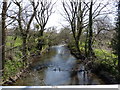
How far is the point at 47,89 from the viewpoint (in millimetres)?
850

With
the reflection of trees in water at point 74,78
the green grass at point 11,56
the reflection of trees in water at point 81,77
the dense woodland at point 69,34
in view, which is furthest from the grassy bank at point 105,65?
the green grass at point 11,56

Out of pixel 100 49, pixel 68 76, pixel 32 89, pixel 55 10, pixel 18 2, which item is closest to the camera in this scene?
pixel 32 89

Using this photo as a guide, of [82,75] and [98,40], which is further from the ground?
[98,40]

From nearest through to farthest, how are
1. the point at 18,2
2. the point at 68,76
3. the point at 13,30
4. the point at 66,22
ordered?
the point at 13,30 → the point at 18,2 → the point at 68,76 → the point at 66,22

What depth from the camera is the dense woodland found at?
162 cm

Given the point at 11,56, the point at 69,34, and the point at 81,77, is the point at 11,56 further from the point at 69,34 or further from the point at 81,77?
the point at 69,34

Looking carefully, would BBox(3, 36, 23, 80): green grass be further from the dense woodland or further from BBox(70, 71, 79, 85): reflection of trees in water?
BBox(70, 71, 79, 85): reflection of trees in water

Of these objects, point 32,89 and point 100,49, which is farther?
point 100,49

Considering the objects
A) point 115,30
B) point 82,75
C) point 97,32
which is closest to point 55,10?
point 97,32

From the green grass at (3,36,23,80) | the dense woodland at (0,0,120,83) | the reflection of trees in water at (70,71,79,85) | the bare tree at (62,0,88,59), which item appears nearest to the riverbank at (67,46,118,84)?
the dense woodland at (0,0,120,83)

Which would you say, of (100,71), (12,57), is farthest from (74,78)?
(12,57)

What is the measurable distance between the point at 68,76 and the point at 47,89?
224cm

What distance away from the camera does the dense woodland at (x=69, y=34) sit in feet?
5.30

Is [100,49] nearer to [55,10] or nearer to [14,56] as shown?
[14,56]
